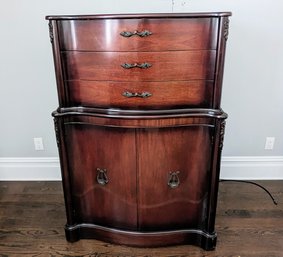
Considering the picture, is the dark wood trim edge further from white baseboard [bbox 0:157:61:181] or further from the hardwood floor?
white baseboard [bbox 0:157:61:181]

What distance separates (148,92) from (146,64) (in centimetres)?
13

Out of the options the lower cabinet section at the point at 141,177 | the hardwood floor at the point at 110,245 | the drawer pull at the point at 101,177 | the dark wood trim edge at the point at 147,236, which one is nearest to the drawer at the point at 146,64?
the lower cabinet section at the point at 141,177

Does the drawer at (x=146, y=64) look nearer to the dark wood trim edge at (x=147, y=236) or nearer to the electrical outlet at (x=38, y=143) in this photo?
the dark wood trim edge at (x=147, y=236)

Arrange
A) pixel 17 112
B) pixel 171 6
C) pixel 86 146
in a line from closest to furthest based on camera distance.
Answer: pixel 86 146 → pixel 171 6 → pixel 17 112

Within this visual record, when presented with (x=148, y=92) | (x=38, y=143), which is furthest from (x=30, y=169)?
(x=148, y=92)

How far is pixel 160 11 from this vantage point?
193 cm

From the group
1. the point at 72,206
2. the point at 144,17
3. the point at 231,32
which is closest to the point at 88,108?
the point at 144,17

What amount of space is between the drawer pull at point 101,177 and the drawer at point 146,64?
51 cm

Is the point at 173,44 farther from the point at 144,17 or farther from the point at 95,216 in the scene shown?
the point at 95,216

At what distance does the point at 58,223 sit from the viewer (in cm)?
197

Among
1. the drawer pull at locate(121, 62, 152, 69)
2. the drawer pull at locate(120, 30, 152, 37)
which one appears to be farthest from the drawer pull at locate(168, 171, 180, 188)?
the drawer pull at locate(120, 30, 152, 37)

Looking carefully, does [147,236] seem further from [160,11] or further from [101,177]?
[160,11]

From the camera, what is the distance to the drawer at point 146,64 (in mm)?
Result: 1351

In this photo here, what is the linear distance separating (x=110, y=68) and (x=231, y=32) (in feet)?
3.34
